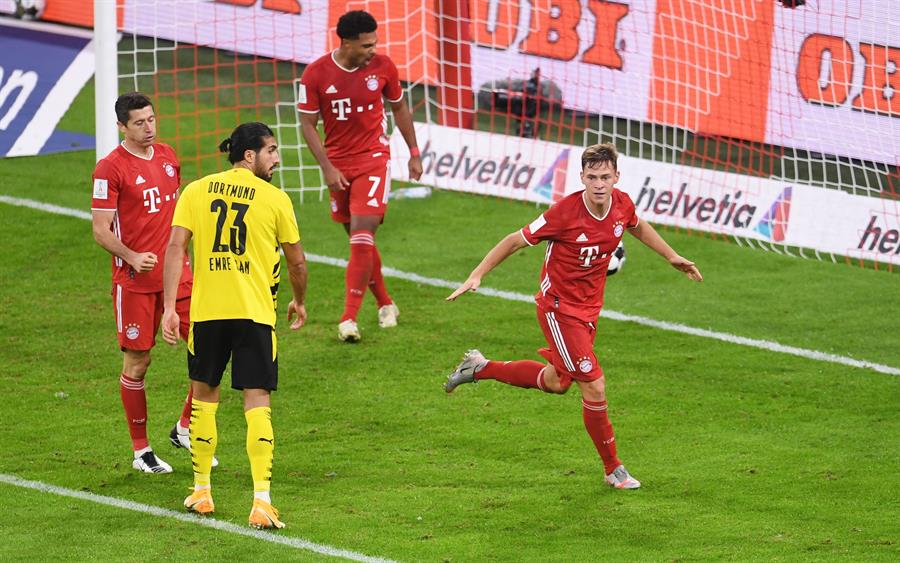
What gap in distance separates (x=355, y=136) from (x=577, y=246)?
3299 millimetres

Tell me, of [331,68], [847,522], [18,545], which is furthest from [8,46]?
[847,522]

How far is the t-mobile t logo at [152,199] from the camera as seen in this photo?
833 centimetres

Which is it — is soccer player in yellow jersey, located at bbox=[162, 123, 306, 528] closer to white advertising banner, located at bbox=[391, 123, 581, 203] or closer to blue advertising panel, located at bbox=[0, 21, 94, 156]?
white advertising banner, located at bbox=[391, 123, 581, 203]

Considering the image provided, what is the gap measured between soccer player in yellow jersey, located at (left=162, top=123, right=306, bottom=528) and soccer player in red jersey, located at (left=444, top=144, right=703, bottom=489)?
1158 millimetres

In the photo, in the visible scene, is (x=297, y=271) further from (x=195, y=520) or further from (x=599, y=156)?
(x=599, y=156)

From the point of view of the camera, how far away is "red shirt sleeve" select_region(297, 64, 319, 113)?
10.9m

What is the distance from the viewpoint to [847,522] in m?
7.56

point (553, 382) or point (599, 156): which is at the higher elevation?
point (599, 156)

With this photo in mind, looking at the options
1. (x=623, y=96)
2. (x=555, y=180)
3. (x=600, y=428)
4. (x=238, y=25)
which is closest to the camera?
(x=600, y=428)

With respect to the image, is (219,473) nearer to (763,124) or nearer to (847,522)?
(847,522)

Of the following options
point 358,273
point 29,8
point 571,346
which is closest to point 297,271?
point 571,346

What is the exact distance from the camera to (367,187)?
11.0 meters

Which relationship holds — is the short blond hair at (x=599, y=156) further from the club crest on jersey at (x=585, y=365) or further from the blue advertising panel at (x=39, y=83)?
the blue advertising panel at (x=39, y=83)

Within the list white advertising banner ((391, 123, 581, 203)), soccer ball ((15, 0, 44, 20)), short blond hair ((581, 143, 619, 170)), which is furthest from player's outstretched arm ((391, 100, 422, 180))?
soccer ball ((15, 0, 44, 20))
